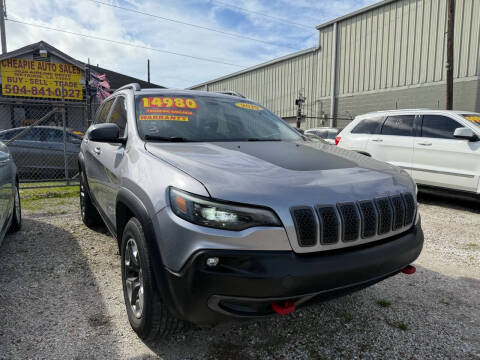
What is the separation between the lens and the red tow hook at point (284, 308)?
177cm

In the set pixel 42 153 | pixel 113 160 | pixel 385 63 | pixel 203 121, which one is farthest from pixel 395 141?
pixel 385 63

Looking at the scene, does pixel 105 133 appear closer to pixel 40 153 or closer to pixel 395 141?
pixel 395 141

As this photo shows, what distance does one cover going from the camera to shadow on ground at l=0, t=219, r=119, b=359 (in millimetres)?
2271

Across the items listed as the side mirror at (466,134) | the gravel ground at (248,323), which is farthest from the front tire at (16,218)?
the side mirror at (466,134)

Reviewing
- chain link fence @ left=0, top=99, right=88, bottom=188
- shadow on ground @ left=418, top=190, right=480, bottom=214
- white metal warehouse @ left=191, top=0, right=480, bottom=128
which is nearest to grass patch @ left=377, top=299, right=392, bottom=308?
shadow on ground @ left=418, top=190, right=480, bottom=214

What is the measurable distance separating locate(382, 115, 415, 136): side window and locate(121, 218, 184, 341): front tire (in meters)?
6.29

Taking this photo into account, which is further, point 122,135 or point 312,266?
point 122,135

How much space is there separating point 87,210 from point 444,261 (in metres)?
4.23

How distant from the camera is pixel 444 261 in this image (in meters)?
3.79

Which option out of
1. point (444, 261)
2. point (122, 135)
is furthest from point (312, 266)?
point (444, 261)

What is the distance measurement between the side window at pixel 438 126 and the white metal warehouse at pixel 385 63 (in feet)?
33.2

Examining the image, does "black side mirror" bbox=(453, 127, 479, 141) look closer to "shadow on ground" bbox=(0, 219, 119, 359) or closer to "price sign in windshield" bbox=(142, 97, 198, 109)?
"price sign in windshield" bbox=(142, 97, 198, 109)

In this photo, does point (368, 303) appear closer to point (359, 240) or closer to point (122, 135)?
point (359, 240)

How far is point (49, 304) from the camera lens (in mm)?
2812
